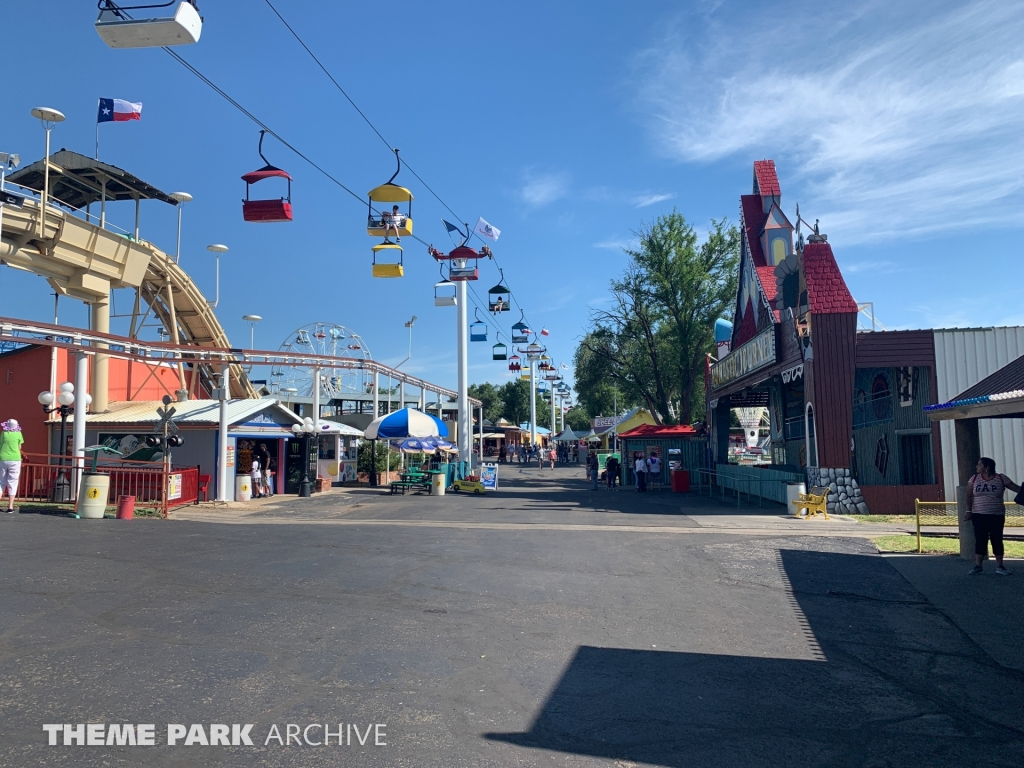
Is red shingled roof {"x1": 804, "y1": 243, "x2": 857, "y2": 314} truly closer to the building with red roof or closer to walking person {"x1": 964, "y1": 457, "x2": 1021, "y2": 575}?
the building with red roof

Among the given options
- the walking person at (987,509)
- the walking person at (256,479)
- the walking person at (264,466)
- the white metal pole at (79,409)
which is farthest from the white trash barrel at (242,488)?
the walking person at (987,509)

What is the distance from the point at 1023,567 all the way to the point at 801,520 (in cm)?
703

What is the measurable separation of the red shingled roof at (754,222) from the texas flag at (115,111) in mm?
21633

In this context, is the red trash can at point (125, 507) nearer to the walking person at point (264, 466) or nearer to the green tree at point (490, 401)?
the walking person at point (264, 466)

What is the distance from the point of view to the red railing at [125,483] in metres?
18.9

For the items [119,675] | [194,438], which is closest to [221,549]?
[119,675]

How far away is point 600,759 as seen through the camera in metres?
4.28

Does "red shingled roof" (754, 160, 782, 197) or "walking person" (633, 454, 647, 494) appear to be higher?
"red shingled roof" (754, 160, 782, 197)

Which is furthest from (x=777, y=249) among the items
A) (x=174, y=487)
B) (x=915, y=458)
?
(x=174, y=487)

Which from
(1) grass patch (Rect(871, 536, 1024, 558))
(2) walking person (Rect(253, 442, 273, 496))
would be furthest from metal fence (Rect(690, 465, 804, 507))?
(2) walking person (Rect(253, 442, 273, 496))

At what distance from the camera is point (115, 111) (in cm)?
2269

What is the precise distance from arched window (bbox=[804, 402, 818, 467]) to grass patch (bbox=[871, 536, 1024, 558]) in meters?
5.89

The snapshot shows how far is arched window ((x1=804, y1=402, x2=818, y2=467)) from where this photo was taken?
19.4 meters

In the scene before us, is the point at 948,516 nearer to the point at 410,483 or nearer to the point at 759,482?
the point at 759,482
